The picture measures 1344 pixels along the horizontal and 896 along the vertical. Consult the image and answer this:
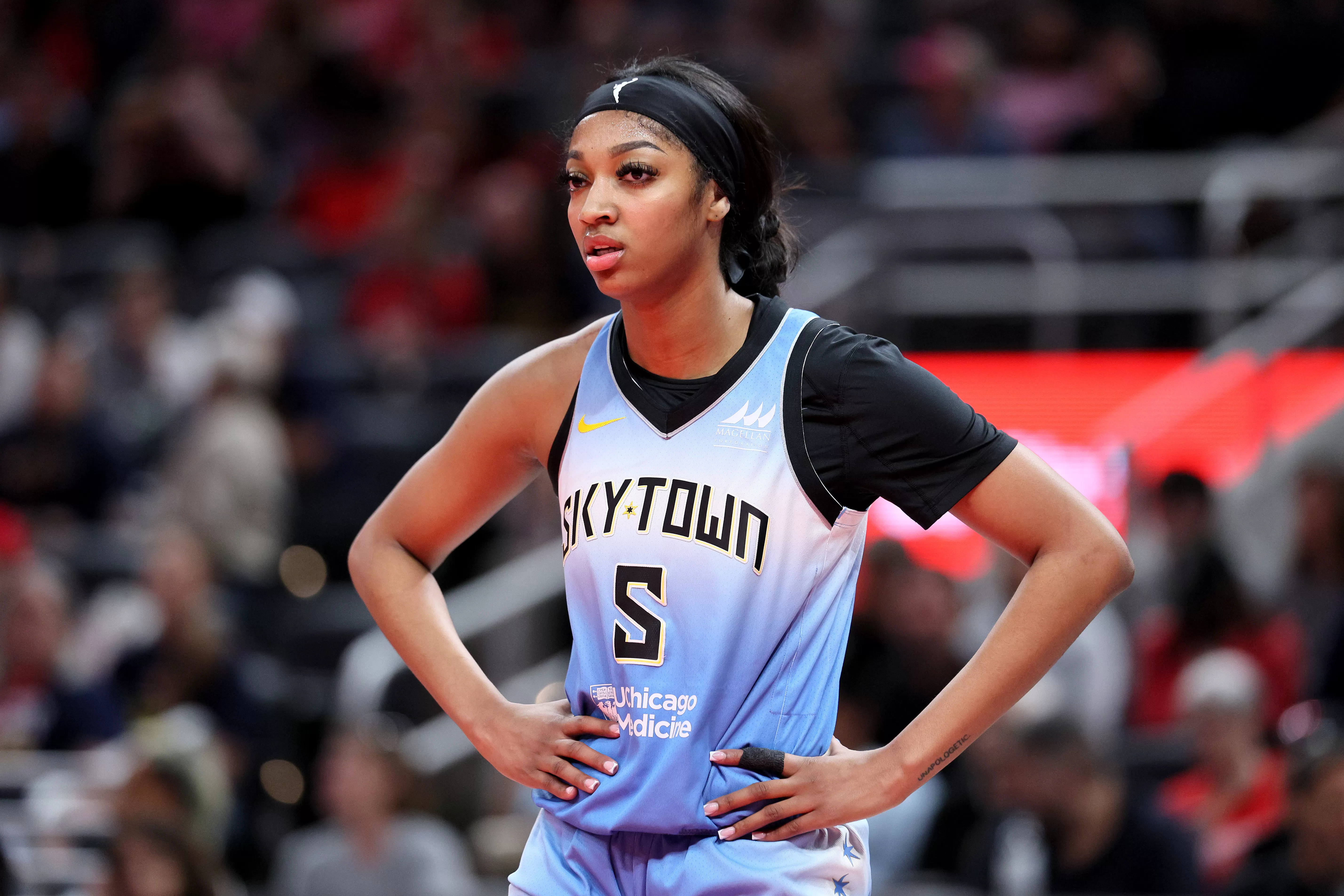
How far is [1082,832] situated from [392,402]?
456 centimetres

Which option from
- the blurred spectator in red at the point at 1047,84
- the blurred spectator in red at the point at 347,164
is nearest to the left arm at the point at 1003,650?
the blurred spectator in red at the point at 1047,84

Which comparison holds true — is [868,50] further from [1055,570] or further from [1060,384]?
[1055,570]

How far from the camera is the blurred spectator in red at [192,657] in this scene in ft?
22.9

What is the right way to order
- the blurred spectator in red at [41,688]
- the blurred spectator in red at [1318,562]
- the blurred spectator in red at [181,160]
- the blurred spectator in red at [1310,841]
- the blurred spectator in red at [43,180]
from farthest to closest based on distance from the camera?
the blurred spectator in red at [43,180], the blurred spectator in red at [181,160], the blurred spectator in red at [41,688], the blurred spectator in red at [1318,562], the blurred spectator in red at [1310,841]

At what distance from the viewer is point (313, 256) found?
32.6ft

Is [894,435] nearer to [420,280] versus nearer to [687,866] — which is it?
[687,866]


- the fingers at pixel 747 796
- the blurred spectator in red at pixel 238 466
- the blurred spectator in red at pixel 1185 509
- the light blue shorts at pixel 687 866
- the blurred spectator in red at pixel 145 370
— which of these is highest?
the blurred spectator in red at pixel 145 370

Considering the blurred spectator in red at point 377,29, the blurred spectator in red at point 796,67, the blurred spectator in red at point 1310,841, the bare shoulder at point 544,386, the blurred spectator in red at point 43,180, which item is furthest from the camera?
the blurred spectator in red at point 377,29

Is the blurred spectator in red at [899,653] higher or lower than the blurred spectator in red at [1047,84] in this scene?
lower

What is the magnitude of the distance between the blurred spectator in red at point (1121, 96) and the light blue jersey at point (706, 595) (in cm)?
662

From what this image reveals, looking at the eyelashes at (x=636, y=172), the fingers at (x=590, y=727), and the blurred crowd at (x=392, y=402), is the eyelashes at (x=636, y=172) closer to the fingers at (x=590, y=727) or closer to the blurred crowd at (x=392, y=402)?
the fingers at (x=590, y=727)

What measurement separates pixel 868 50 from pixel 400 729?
5.53 meters

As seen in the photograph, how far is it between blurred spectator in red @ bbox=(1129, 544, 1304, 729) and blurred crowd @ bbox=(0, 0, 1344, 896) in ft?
0.06

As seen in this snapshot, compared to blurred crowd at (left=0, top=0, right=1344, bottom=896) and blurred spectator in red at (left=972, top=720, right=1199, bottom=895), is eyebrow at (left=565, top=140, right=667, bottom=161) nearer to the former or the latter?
blurred crowd at (left=0, top=0, right=1344, bottom=896)
